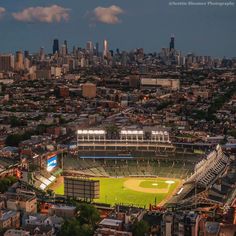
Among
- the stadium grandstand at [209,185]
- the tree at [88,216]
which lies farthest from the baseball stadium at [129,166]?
the tree at [88,216]

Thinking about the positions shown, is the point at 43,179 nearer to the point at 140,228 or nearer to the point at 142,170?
the point at 142,170

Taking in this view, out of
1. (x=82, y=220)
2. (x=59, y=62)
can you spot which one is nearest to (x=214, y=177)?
(x=82, y=220)

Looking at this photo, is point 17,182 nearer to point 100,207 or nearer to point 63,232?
point 100,207

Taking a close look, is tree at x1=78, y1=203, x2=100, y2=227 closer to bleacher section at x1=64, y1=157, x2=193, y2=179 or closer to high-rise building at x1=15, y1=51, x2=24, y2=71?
bleacher section at x1=64, y1=157, x2=193, y2=179

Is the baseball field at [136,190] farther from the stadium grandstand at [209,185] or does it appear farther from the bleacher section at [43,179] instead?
the stadium grandstand at [209,185]

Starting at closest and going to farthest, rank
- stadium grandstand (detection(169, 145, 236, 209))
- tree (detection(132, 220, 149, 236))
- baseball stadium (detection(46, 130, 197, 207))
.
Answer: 1. tree (detection(132, 220, 149, 236))
2. stadium grandstand (detection(169, 145, 236, 209))
3. baseball stadium (detection(46, 130, 197, 207))

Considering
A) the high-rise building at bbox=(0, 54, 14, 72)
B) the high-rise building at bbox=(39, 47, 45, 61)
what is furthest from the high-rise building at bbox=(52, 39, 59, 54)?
the high-rise building at bbox=(0, 54, 14, 72)
